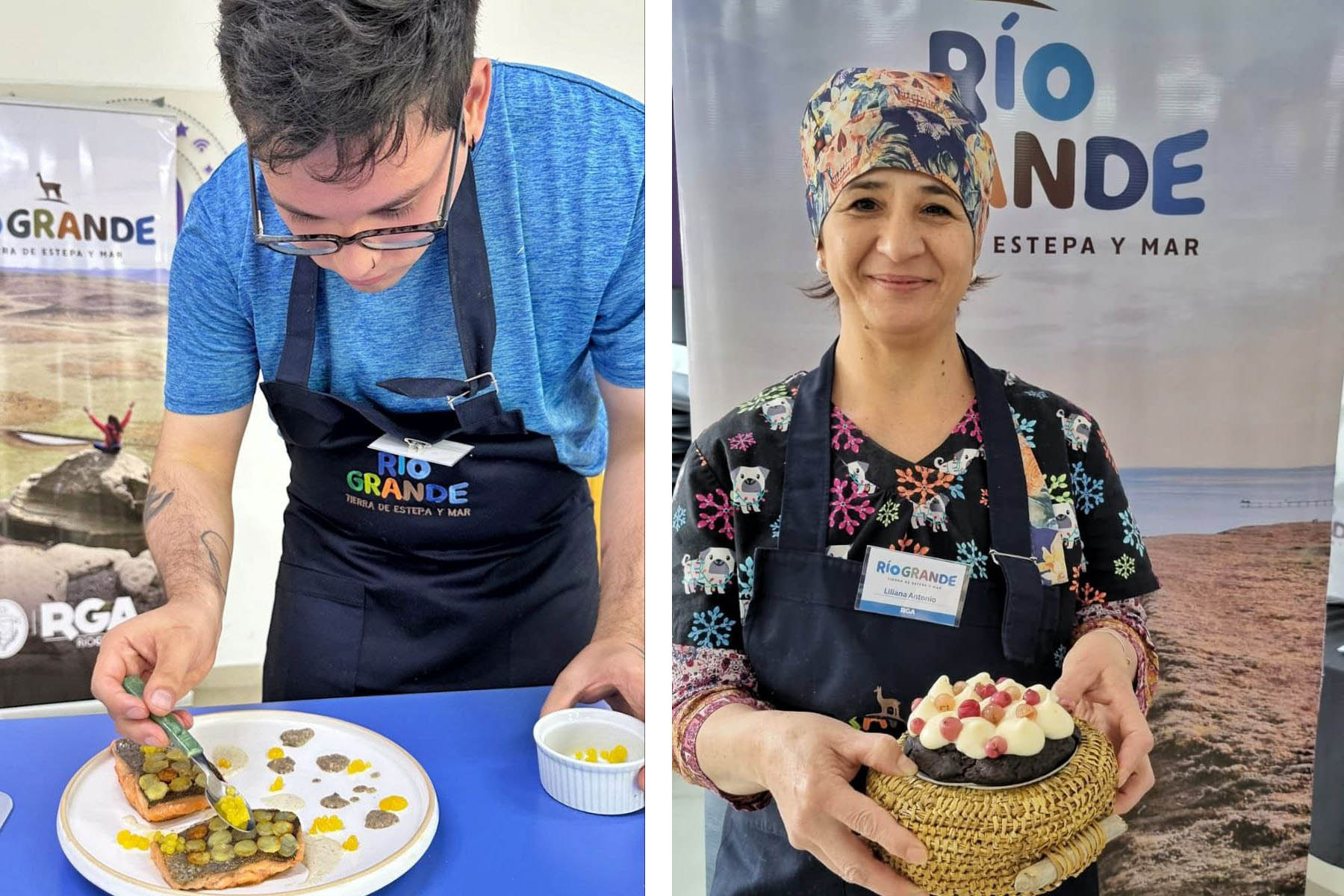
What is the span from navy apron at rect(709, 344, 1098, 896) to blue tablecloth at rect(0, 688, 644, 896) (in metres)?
0.36

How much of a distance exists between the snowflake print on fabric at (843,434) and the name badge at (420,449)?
576mm

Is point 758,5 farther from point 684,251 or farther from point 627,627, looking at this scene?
point 627,627

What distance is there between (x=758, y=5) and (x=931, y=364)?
2.01 ft

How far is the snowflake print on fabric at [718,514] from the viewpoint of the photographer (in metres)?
Result: 1.67

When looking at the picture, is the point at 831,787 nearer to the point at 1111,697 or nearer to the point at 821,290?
the point at 1111,697

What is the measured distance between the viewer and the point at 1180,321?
175 centimetres

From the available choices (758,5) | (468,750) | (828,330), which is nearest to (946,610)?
(828,330)

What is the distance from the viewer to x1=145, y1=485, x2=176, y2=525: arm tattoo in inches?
60.4

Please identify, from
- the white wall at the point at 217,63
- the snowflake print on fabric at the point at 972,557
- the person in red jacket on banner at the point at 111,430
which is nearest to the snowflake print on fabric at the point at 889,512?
the snowflake print on fabric at the point at 972,557

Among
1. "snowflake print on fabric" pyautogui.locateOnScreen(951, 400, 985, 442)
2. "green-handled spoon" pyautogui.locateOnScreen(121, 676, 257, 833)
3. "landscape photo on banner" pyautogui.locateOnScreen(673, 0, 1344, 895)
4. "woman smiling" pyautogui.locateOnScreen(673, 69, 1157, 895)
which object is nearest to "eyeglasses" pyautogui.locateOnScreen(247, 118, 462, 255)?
"landscape photo on banner" pyautogui.locateOnScreen(673, 0, 1344, 895)

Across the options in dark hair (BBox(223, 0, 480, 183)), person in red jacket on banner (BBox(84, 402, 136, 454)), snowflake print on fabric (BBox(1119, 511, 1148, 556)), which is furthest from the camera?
snowflake print on fabric (BBox(1119, 511, 1148, 556))

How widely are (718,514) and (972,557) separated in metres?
0.39

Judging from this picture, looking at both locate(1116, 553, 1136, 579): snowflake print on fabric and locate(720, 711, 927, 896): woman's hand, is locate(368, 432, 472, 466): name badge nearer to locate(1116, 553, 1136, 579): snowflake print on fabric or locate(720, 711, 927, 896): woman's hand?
locate(720, 711, 927, 896): woman's hand

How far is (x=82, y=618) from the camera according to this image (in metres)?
1.52
